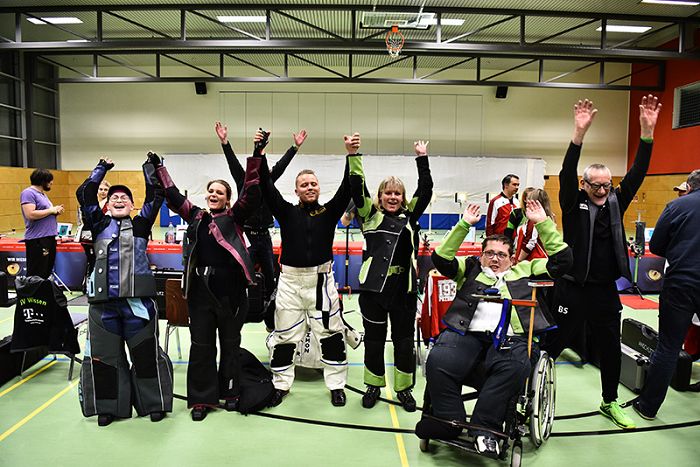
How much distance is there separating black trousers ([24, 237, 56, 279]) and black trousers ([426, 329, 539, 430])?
14.7 feet

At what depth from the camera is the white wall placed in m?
15.5

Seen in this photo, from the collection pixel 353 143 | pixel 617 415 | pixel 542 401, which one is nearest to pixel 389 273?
pixel 353 143

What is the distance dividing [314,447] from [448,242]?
4.30 feet

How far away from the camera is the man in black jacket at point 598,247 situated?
271cm

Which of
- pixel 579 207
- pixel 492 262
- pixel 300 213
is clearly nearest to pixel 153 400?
pixel 300 213

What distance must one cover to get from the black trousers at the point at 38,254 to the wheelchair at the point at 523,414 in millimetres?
4480

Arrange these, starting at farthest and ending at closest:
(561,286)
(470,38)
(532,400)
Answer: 1. (470,38)
2. (561,286)
3. (532,400)

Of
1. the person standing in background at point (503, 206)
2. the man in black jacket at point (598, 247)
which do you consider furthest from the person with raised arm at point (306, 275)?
the person standing in background at point (503, 206)

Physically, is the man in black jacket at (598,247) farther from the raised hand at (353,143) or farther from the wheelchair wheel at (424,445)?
the raised hand at (353,143)

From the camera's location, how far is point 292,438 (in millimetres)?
2713

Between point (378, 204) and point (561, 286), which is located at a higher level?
point (378, 204)

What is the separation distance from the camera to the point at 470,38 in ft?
41.6

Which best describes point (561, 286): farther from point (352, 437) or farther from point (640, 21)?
point (640, 21)

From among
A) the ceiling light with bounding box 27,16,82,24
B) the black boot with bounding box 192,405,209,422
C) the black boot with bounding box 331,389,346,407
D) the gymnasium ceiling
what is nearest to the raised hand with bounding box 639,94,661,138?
the black boot with bounding box 331,389,346,407
